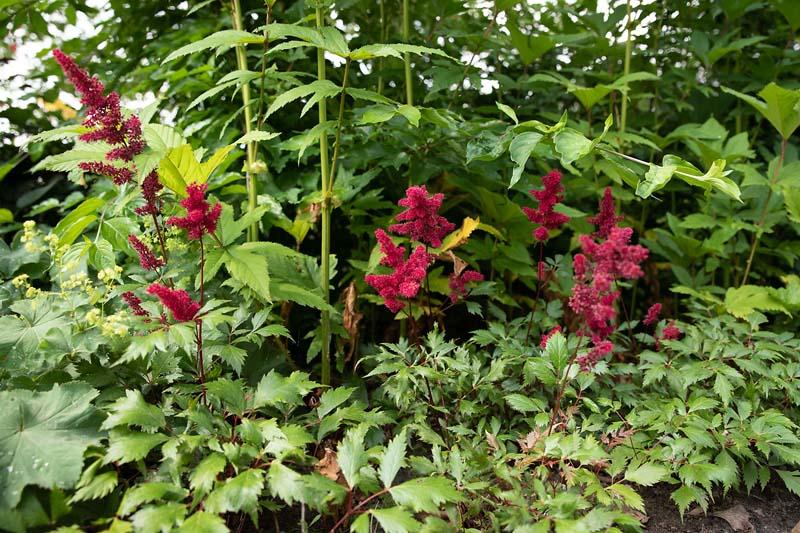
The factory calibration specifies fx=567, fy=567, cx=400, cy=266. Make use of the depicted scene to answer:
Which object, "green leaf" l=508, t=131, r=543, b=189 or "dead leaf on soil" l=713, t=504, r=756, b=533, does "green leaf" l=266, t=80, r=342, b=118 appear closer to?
"green leaf" l=508, t=131, r=543, b=189

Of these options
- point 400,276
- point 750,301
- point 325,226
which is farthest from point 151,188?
point 750,301

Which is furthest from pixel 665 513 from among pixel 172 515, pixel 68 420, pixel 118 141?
pixel 118 141

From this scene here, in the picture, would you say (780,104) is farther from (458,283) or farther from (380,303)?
(380,303)

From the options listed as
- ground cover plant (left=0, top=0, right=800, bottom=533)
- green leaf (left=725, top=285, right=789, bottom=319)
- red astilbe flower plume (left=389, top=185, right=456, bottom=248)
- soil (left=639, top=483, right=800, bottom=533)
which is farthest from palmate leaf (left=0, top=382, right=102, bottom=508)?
green leaf (left=725, top=285, right=789, bottom=319)

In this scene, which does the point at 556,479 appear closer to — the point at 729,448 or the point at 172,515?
the point at 729,448

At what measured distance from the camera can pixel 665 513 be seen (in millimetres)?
1664

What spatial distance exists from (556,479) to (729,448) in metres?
0.49

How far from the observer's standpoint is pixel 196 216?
1350mm

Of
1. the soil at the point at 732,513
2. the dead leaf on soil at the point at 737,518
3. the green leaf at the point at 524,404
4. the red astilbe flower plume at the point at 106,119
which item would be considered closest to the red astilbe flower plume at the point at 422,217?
the green leaf at the point at 524,404

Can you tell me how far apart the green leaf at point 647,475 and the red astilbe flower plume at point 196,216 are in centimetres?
122

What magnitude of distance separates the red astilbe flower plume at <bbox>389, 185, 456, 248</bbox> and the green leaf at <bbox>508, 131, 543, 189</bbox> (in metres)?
0.24

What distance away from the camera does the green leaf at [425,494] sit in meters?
1.20

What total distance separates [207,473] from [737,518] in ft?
4.81

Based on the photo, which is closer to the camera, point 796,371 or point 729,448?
point 729,448
